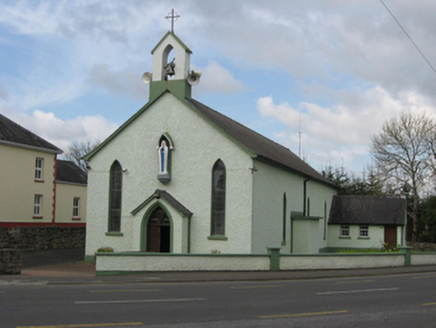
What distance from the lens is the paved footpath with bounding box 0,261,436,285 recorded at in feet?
55.6

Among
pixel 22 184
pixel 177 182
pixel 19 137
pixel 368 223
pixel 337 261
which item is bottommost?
pixel 337 261

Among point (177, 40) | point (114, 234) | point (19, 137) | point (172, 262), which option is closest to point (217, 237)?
point (172, 262)

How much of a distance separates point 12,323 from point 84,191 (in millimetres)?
37454

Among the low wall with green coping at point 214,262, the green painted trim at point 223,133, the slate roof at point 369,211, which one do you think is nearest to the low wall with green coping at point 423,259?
the low wall with green coping at point 214,262

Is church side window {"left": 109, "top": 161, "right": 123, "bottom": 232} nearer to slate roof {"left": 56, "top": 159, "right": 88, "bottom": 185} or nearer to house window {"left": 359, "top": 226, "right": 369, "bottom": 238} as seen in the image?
slate roof {"left": 56, "top": 159, "right": 88, "bottom": 185}

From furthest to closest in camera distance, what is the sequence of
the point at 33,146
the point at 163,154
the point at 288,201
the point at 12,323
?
the point at 33,146
the point at 288,201
the point at 163,154
the point at 12,323

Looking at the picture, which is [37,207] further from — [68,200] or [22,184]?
[68,200]

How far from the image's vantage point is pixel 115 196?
25.6 meters

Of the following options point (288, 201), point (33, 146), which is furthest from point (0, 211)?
point (288, 201)

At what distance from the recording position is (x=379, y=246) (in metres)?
37.6

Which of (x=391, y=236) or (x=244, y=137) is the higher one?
(x=244, y=137)

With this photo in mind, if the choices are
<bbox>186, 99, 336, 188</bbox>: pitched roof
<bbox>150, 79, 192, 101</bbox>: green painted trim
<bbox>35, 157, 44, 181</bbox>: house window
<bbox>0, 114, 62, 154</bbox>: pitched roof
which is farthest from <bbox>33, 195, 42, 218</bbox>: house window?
<bbox>150, 79, 192, 101</bbox>: green painted trim

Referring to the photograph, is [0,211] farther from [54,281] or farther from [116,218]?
[54,281]

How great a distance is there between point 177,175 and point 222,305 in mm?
13649
